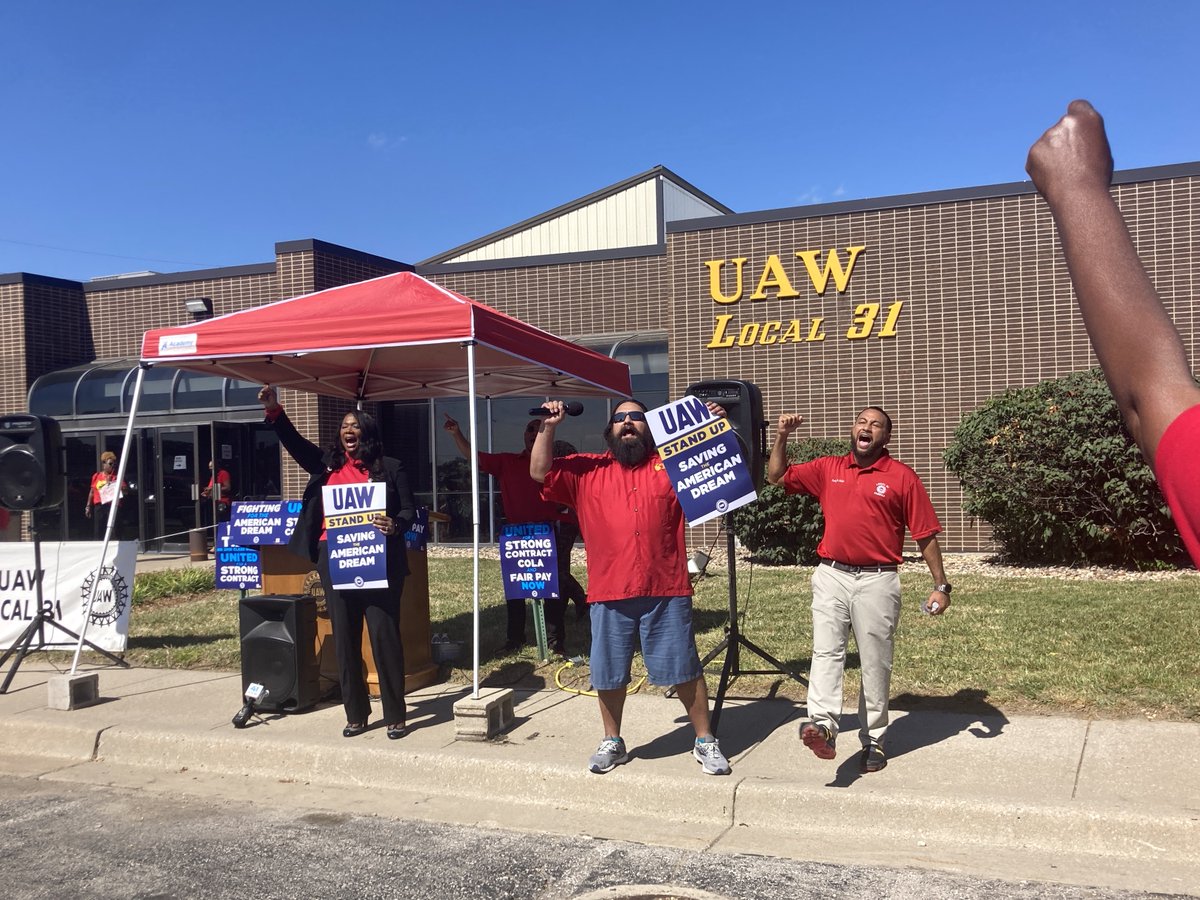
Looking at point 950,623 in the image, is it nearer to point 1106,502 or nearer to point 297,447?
point 1106,502

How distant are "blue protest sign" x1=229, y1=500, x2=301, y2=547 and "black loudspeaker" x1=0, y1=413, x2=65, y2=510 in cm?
150

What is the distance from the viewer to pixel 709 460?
19.8 ft

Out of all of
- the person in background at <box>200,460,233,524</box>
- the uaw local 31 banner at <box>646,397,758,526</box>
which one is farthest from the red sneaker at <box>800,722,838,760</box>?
the person in background at <box>200,460,233,524</box>

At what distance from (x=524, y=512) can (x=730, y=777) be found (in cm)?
363

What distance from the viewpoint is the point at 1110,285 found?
123cm

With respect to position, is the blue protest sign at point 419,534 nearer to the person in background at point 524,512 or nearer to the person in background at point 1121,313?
the person in background at point 524,512

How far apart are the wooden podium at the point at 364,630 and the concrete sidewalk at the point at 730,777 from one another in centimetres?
35

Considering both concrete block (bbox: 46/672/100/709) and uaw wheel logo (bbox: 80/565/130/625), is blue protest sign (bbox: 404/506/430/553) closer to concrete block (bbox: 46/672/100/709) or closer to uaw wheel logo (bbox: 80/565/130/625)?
concrete block (bbox: 46/672/100/709)

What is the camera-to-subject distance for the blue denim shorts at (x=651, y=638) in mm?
5816

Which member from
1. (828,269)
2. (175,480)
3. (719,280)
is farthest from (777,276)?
(175,480)

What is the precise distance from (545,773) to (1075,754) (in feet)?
9.50

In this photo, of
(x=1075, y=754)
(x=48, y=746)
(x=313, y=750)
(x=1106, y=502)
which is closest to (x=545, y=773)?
(x=313, y=750)

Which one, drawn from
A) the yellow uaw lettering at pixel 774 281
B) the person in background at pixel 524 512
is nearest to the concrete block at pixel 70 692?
the person in background at pixel 524 512

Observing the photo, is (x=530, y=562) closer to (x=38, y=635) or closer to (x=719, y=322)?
(x=38, y=635)
